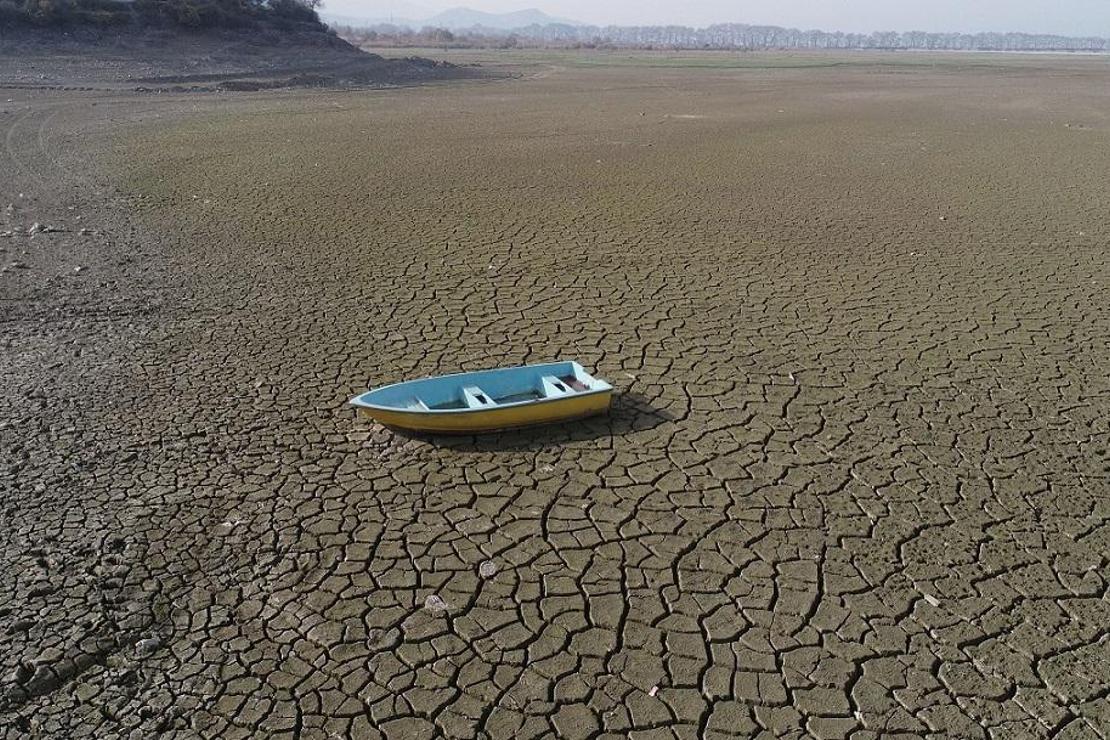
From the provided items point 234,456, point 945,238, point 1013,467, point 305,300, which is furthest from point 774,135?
point 234,456

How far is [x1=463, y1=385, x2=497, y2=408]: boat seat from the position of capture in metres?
6.02

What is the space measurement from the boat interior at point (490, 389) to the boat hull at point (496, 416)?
0.06 m

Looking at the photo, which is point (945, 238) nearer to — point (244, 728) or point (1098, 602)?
point (1098, 602)

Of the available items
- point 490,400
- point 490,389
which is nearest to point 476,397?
point 490,400

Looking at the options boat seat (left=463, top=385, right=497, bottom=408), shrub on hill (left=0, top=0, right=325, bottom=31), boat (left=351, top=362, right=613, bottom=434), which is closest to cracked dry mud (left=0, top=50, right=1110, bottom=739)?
boat (left=351, top=362, right=613, bottom=434)

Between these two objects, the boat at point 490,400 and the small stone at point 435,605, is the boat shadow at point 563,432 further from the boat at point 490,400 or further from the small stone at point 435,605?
the small stone at point 435,605

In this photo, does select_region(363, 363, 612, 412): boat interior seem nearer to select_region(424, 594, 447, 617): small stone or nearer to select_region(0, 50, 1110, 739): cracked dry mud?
select_region(0, 50, 1110, 739): cracked dry mud

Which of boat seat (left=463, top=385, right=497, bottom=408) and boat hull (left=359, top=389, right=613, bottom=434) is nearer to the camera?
boat hull (left=359, top=389, right=613, bottom=434)

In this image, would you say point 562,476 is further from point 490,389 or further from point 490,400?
point 490,389

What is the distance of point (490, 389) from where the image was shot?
639 cm

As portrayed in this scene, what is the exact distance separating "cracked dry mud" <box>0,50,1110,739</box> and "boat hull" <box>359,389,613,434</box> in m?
0.11

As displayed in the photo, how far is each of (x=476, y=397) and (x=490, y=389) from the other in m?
0.26

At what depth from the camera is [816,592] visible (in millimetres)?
4492

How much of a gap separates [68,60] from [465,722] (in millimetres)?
34661
